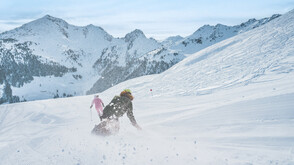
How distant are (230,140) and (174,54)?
18318 cm

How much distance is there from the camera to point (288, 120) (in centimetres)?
535

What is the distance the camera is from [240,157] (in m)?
4.10

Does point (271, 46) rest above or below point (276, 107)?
above

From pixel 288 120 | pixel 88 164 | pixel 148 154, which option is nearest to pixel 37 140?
pixel 88 164

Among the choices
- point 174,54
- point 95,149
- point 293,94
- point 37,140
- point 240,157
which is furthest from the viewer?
point 174,54

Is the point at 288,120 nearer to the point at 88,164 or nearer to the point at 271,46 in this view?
the point at 88,164

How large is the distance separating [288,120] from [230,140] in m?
1.91

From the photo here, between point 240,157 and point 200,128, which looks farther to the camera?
point 200,128

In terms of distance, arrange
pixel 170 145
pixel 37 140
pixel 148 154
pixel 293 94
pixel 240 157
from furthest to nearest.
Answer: pixel 293 94, pixel 37 140, pixel 170 145, pixel 148 154, pixel 240 157

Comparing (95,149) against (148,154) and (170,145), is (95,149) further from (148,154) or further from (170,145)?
(170,145)

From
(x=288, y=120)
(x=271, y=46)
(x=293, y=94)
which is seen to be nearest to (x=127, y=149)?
(x=288, y=120)

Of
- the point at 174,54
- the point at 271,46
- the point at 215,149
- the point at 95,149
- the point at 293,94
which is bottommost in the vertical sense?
the point at 215,149

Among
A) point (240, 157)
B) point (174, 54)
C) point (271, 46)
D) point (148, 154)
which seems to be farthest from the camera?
point (174, 54)

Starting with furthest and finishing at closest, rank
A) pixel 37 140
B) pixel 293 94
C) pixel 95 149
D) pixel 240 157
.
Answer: pixel 293 94, pixel 37 140, pixel 95 149, pixel 240 157
